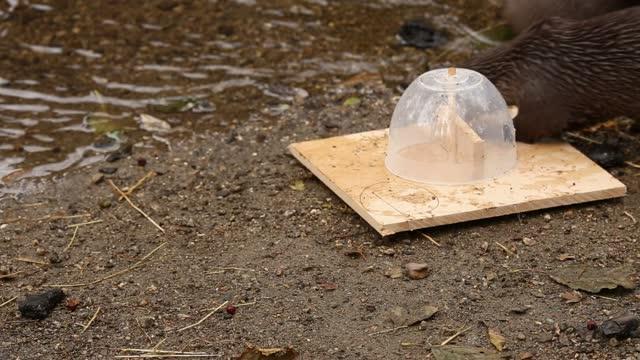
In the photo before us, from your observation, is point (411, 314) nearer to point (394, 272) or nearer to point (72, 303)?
point (394, 272)

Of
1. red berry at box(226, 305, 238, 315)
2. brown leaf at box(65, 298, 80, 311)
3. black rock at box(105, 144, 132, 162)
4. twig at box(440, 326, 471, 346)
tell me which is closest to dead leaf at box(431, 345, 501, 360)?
twig at box(440, 326, 471, 346)

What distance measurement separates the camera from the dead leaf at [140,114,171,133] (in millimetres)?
4953

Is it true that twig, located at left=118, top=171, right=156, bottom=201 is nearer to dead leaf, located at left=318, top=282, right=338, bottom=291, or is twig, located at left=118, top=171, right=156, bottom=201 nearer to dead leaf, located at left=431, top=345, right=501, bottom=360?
dead leaf, located at left=318, top=282, right=338, bottom=291

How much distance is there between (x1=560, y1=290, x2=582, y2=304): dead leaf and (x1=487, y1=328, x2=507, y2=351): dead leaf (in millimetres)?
294

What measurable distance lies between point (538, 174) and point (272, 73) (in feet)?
5.59

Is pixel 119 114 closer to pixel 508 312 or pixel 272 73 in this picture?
pixel 272 73

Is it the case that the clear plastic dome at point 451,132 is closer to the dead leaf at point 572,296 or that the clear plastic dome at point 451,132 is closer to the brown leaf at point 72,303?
the dead leaf at point 572,296

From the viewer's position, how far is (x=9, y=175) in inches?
180

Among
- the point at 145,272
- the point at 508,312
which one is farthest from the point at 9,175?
the point at 508,312

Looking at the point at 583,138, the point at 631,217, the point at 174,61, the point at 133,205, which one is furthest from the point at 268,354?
the point at 174,61

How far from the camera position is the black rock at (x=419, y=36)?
5.81m

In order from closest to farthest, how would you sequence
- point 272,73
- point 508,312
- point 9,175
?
point 508,312, point 9,175, point 272,73

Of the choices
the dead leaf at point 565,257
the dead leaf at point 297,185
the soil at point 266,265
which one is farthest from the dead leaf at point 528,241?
the dead leaf at point 297,185

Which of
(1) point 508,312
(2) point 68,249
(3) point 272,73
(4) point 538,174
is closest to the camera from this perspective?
(1) point 508,312
